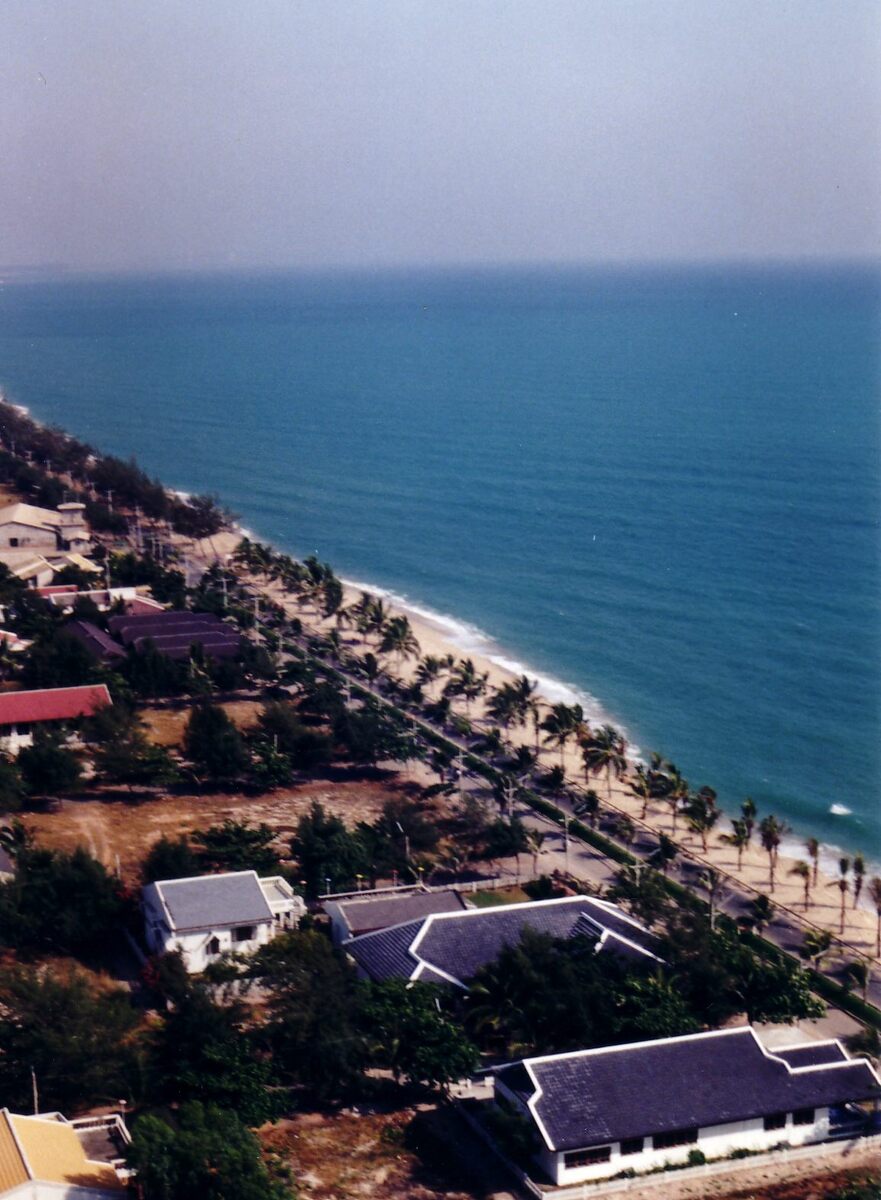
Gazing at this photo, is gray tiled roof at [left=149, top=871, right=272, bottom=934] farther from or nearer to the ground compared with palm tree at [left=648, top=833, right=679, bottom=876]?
farther from the ground

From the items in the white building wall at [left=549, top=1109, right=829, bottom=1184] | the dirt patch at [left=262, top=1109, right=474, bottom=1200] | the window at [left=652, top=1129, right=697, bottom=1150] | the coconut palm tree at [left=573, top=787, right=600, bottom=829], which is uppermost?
the coconut palm tree at [left=573, top=787, right=600, bottom=829]

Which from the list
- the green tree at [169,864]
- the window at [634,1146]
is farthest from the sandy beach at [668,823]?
the green tree at [169,864]

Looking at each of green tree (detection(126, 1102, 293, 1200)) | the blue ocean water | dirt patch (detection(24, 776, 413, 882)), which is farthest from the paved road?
green tree (detection(126, 1102, 293, 1200))

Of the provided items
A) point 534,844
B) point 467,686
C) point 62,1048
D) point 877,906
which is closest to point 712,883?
point 877,906

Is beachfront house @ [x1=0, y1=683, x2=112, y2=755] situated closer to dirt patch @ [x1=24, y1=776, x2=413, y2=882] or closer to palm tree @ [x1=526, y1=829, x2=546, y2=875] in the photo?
dirt patch @ [x1=24, y1=776, x2=413, y2=882]

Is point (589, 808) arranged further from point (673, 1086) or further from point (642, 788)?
point (673, 1086)

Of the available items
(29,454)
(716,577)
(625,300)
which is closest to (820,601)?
(716,577)
